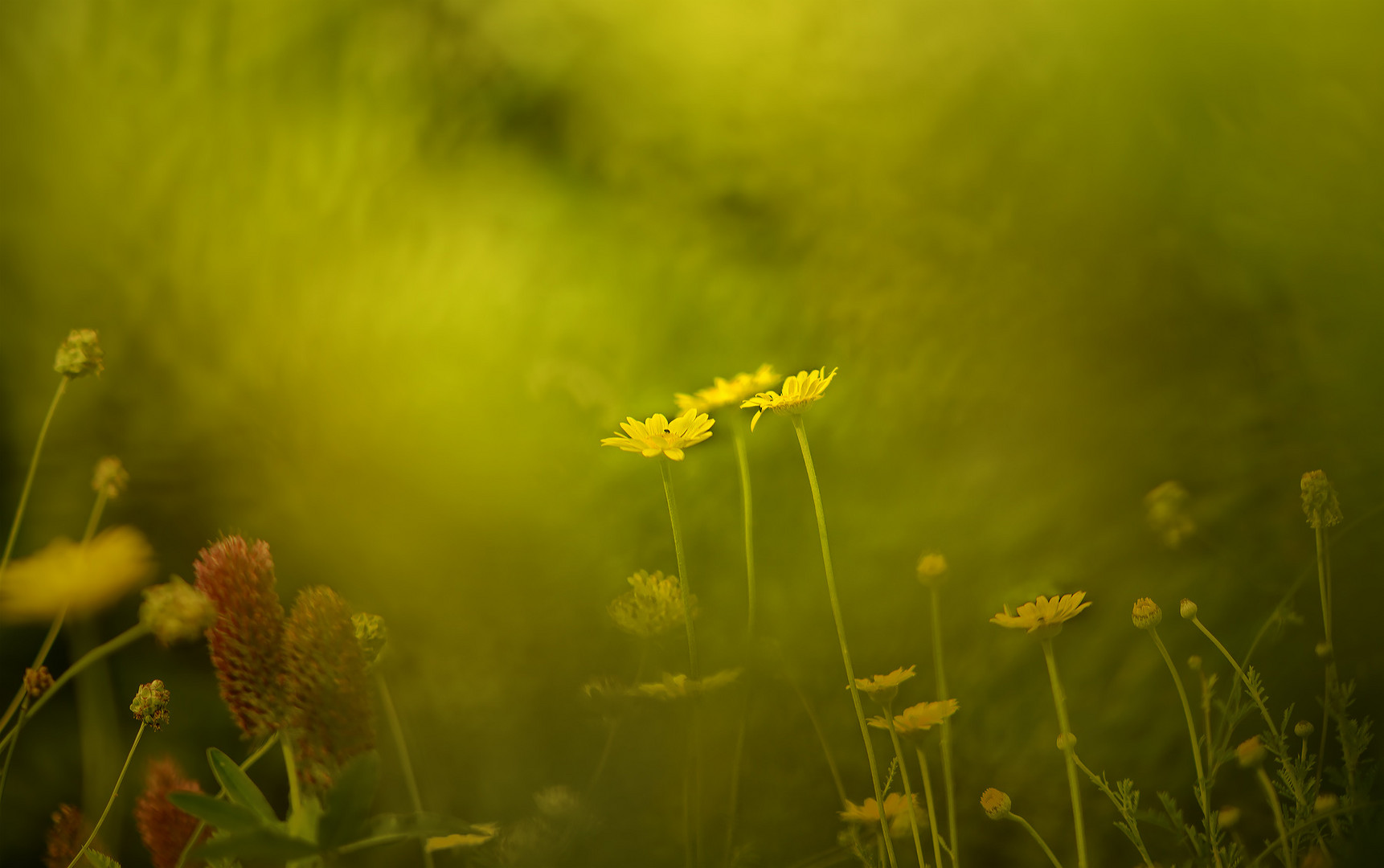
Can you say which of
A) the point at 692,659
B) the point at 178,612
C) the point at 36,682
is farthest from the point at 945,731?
the point at 36,682

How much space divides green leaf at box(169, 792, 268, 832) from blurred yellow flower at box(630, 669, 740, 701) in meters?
0.24

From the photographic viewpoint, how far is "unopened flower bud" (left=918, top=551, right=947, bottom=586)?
1.91ft

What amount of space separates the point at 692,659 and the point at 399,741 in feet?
0.74

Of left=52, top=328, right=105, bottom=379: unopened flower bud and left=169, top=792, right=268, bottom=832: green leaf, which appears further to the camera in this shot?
left=52, top=328, right=105, bottom=379: unopened flower bud

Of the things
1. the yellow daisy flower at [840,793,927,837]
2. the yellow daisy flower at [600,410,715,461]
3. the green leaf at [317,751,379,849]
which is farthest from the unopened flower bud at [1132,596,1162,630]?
the green leaf at [317,751,379,849]

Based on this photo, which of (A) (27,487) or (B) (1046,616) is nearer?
(B) (1046,616)

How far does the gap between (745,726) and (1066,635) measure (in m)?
0.23

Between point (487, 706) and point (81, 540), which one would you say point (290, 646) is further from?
point (81, 540)

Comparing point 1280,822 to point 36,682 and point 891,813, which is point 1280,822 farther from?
point 36,682

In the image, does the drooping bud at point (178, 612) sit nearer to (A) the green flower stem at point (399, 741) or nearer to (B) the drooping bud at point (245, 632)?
(B) the drooping bud at point (245, 632)

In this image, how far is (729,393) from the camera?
61 cm

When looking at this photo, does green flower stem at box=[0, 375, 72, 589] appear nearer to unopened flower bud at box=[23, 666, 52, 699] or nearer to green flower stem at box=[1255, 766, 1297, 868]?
unopened flower bud at box=[23, 666, 52, 699]

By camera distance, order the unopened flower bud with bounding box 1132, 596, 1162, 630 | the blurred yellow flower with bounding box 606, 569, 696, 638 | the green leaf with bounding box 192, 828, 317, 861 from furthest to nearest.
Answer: the blurred yellow flower with bounding box 606, 569, 696, 638 < the unopened flower bud with bounding box 1132, 596, 1162, 630 < the green leaf with bounding box 192, 828, 317, 861

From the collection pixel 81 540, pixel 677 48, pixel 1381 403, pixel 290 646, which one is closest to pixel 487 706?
pixel 290 646
